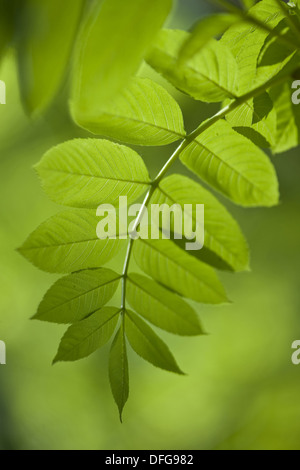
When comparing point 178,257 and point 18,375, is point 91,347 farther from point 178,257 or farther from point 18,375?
point 18,375

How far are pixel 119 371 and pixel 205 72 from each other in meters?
0.45

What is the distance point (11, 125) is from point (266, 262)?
254 centimetres

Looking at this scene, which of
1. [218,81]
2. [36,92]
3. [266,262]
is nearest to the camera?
[36,92]

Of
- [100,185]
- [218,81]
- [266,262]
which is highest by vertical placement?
[218,81]

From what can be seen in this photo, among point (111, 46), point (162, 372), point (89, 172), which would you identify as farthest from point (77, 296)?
point (162, 372)

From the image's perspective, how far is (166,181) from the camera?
657 mm

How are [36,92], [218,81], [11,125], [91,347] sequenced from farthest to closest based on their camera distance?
[11,125], [91,347], [218,81], [36,92]

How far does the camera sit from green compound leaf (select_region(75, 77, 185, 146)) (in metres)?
0.57

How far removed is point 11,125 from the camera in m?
3.66

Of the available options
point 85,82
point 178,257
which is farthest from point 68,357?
point 85,82

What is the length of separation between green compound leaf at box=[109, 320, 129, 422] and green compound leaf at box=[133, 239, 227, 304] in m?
0.13

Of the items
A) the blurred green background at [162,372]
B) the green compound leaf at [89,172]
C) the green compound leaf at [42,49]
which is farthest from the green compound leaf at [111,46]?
the blurred green background at [162,372]

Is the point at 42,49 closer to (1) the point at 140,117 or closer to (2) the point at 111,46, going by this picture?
(2) the point at 111,46

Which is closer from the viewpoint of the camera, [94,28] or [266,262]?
[94,28]
